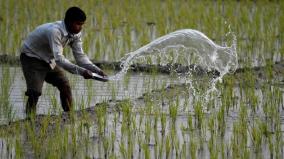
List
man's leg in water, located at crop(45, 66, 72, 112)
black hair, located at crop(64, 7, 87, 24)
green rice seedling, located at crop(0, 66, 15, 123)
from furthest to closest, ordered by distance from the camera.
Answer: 1. man's leg in water, located at crop(45, 66, 72, 112)
2. green rice seedling, located at crop(0, 66, 15, 123)
3. black hair, located at crop(64, 7, 87, 24)

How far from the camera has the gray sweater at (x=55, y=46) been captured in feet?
15.7

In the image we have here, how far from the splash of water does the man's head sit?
91 cm

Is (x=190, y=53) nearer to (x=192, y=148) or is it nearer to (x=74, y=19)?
(x=74, y=19)

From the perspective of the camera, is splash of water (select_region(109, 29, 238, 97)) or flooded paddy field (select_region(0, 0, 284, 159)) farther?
splash of water (select_region(109, 29, 238, 97))

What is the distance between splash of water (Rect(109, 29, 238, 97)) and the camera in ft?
19.6

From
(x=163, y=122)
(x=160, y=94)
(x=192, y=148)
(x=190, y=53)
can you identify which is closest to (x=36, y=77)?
(x=163, y=122)

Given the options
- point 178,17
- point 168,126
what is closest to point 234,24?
point 178,17

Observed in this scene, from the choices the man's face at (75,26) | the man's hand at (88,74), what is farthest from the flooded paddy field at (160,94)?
the man's face at (75,26)

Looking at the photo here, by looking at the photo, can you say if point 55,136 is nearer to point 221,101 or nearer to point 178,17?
point 221,101

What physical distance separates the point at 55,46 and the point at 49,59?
334mm

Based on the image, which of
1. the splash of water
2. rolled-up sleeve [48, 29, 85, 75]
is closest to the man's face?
rolled-up sleeve [48, 29, 85, 75]

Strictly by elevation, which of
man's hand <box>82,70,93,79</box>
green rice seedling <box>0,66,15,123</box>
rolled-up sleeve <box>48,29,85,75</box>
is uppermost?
rolled-up sleeve <box>48,29,85,75</box>

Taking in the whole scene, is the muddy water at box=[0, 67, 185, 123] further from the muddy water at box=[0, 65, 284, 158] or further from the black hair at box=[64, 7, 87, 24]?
the black hair at box=[64, 7, 87, 24]

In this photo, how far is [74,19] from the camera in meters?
4.75
